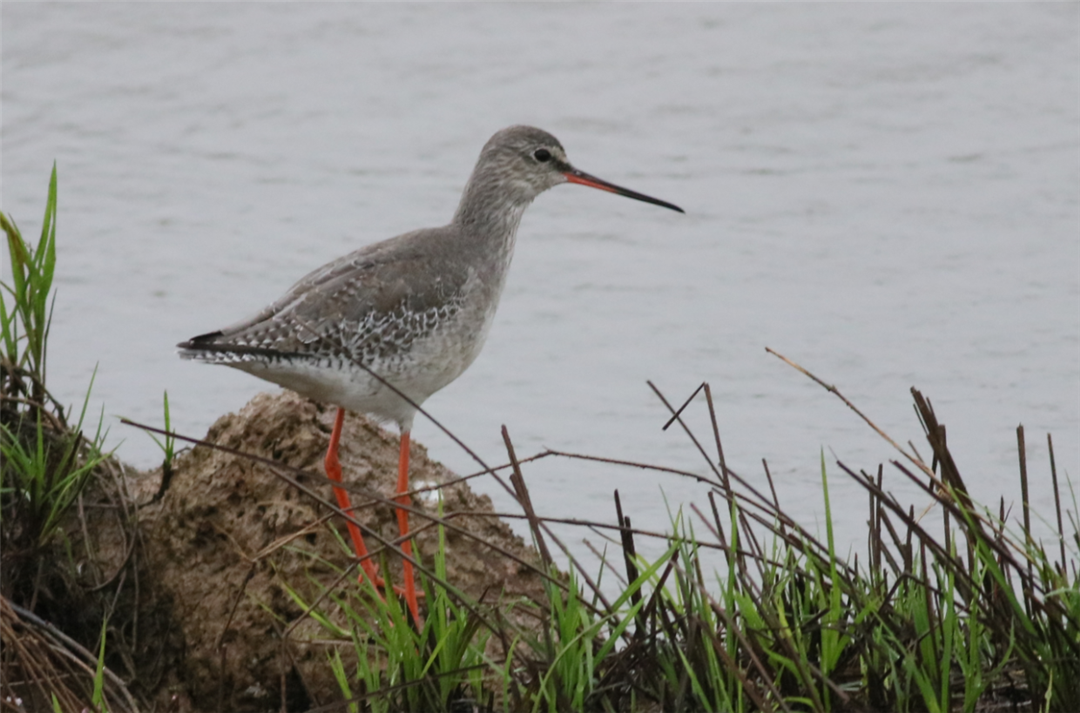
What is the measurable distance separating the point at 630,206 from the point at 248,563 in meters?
6.65

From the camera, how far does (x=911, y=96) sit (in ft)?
40.8

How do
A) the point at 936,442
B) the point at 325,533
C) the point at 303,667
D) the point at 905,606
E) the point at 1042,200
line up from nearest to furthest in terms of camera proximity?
the point at 936,442 < the point at 905,606 < the point at 303,667 < the point at 325,533 < the point at 1042,200

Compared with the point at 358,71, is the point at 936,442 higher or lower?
lower

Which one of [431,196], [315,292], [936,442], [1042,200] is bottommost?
[936,442]

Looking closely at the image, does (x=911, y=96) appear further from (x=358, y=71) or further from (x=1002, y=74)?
(x=358, y=71)

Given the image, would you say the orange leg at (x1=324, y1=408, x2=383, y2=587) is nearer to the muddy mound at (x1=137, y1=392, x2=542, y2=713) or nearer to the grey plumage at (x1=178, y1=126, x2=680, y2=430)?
the muddy mound at (x1=137, y1=392, x2=542, y2=713)

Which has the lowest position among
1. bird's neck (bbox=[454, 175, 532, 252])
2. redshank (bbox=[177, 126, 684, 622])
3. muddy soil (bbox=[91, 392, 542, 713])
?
muddy soil (bbox=[91, 392, 542, 713])

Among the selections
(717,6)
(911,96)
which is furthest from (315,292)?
(717,6)

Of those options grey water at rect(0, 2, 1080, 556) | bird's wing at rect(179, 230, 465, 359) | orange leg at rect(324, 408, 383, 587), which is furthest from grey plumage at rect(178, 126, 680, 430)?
grey water at rect(0, 2, 1080, 556)

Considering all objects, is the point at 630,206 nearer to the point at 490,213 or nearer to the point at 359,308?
the point at 490,213

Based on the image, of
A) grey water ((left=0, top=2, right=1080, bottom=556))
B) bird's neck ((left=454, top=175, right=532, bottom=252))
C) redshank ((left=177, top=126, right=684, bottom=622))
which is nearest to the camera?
redshank ((left=177, top=126, right=684, bottom=622))

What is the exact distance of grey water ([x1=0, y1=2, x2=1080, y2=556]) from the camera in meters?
8.33

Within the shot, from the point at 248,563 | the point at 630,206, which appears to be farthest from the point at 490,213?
the point at 630,206

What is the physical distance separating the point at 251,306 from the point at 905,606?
6123 mm
